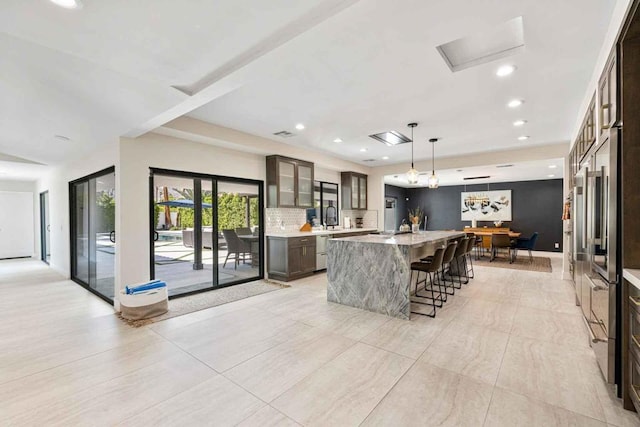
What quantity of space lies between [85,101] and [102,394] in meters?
2.90

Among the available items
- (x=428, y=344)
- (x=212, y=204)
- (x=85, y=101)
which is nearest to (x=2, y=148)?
(x=85, y=101)

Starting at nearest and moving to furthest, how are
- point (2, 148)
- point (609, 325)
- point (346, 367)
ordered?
point (609, 325)
point (346, 367)
point (2, 148)

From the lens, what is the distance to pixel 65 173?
5.91m

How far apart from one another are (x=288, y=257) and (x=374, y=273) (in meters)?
2.11

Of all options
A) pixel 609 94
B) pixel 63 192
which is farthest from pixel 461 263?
pixel 63 192

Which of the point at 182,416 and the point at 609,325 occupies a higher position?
the point at 609,325

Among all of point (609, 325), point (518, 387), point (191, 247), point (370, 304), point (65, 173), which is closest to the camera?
point (609, 325)

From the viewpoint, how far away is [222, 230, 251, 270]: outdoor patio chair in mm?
5168

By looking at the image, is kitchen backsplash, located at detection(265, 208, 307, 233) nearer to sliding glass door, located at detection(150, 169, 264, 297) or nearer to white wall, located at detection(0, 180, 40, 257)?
sliding glass door, located at detection(150, 169, 264, 297)

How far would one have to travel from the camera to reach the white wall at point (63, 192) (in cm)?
444

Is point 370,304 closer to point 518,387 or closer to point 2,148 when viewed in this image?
point 518,387

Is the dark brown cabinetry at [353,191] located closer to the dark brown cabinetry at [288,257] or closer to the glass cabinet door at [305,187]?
the glass cabinet door at [305,187]

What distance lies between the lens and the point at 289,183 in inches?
233

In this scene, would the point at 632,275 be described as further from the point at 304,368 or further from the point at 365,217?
Answer: the point at 365,217
